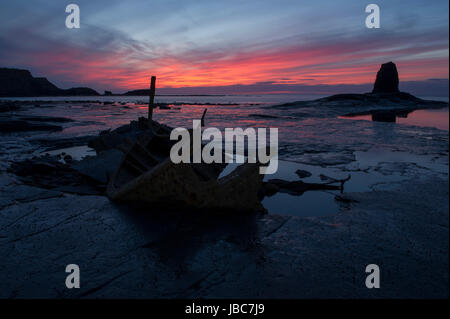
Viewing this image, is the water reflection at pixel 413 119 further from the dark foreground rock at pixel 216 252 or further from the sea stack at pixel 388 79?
the sea stack at pixel 388 79

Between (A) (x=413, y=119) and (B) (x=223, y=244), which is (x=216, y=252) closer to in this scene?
(B) (x=223, y=244)

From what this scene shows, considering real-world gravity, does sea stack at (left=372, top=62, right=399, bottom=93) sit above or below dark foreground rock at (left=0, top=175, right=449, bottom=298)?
above

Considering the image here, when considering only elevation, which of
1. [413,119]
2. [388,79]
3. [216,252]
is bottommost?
[216,252]

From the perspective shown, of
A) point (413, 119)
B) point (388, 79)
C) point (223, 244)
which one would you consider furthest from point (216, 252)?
point (388, 79)

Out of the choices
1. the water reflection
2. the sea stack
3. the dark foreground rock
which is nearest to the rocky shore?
the dark foreground rock

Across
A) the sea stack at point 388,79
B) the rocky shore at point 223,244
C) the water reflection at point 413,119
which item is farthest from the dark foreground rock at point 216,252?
the sea stack at point 388,79

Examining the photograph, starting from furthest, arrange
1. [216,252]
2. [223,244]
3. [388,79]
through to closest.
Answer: [388,79], [223,244], [216,252]

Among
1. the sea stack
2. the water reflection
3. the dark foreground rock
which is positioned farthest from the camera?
the sea stack

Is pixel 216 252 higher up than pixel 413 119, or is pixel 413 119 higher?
pixel 413 119

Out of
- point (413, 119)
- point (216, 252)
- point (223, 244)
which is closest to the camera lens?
point (216, 252)

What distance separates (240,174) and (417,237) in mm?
2783

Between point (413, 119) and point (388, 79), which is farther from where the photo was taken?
point (388, 79)

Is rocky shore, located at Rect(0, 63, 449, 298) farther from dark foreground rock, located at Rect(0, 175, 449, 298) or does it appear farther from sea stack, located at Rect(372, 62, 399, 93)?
sea stack, located at Rect(372, 62, 399, 93)
